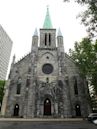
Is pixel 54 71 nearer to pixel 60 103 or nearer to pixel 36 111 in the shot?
pixel 60 103

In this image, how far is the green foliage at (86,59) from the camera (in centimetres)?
2102

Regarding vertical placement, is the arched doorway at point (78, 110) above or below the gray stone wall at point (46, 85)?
below

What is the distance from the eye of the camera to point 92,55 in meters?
21.2

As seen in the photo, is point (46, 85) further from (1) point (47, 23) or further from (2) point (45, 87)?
(1) point (47, 23)

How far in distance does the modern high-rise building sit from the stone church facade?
60626 millimetres

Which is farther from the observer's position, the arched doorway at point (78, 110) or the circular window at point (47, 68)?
the circular window at point (47, 68)

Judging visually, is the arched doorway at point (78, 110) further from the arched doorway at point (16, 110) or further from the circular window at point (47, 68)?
the arched doorway at point (16, 110)

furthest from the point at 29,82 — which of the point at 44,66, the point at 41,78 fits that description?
the point at 44,66

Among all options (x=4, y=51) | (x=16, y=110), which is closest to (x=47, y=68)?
(x=16, y=110)

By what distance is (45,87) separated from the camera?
2553 centimetres

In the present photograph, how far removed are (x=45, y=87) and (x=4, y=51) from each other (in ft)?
263

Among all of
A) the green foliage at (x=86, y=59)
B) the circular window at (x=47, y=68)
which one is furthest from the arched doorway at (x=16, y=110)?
the green foliage at (x=86, y=59)

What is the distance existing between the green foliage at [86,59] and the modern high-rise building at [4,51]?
224ft

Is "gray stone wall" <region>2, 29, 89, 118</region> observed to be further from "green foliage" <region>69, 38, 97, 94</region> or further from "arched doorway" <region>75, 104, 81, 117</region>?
"green foliage" <region>69, 38, 97, 94</region>
